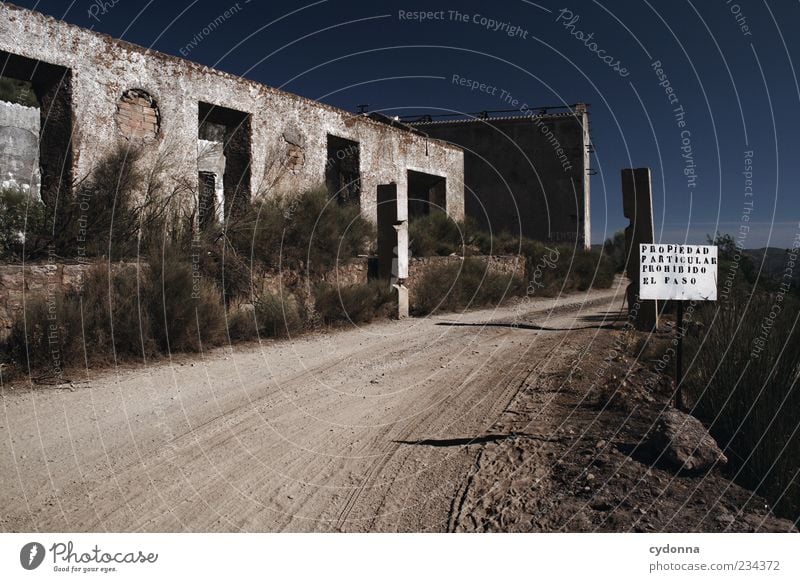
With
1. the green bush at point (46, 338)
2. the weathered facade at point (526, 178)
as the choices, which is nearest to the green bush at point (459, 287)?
the green bush at point (46, 338)

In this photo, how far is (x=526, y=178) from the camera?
28.1m

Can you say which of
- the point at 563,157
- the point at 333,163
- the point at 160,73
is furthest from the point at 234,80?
the point at 563,157

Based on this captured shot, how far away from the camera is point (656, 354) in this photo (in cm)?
768

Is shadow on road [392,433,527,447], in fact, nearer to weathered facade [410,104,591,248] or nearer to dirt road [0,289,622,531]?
dirt road [0,289,622,531]

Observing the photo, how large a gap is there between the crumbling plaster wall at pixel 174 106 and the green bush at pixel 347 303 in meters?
2.26

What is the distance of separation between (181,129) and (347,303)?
4.62 metres

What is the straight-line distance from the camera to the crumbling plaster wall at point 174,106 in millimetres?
9477

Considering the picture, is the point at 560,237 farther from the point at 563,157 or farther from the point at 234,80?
the point at 234,80

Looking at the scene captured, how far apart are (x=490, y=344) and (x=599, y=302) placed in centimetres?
851

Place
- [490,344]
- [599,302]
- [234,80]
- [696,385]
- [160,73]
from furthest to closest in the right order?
[599,302] → [234,80] → [160,73] → [490,344] → [696,385]

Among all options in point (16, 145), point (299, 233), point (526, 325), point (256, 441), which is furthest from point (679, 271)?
point (16, 145)

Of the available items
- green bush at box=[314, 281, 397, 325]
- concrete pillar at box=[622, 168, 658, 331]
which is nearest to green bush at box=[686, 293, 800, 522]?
concrete pillar at box=[622, 168, 658, 331]

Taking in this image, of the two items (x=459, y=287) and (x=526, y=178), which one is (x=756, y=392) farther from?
(x=526, y=178)

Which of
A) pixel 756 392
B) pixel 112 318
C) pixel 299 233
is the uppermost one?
pixel 299 233
